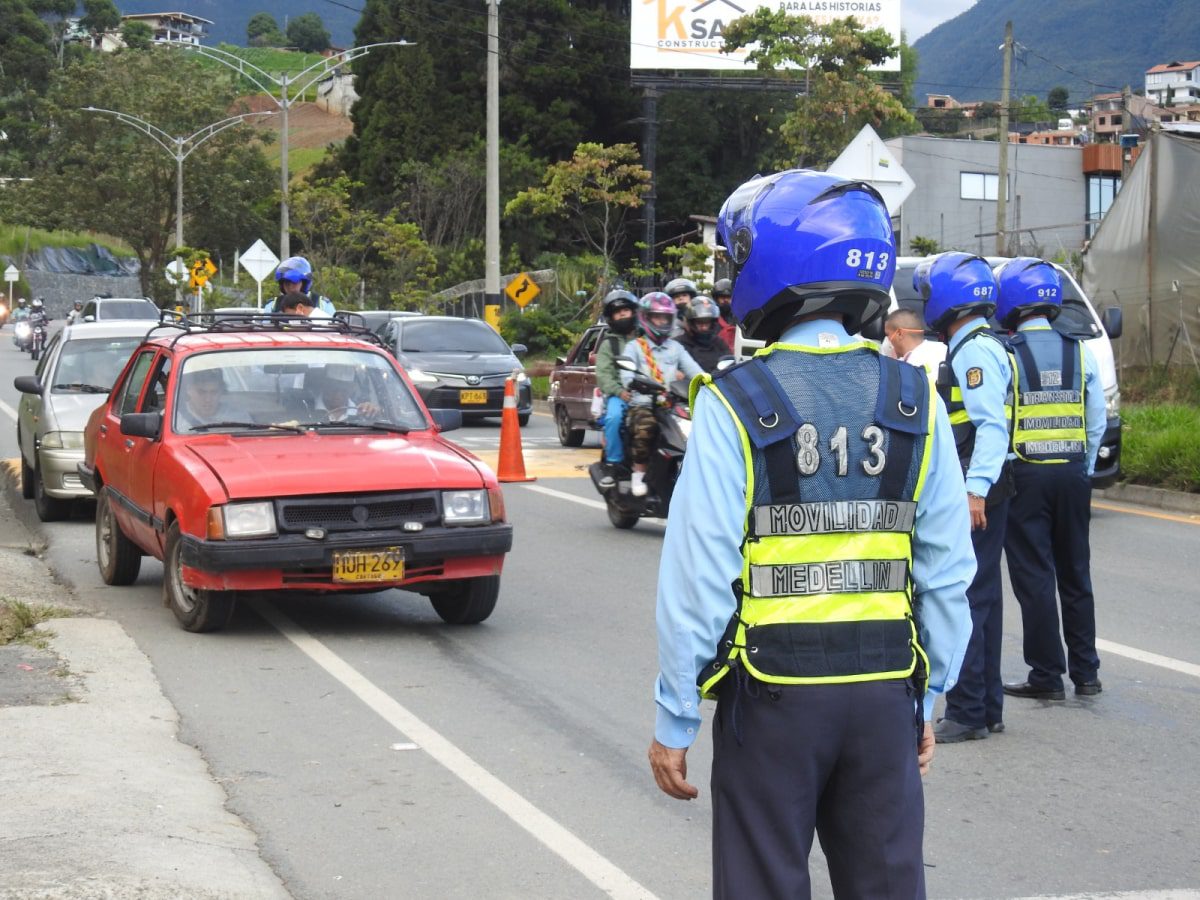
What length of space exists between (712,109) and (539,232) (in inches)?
361

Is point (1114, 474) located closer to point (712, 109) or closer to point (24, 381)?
point (24, 381)

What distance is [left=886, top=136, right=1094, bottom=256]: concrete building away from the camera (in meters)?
60.4

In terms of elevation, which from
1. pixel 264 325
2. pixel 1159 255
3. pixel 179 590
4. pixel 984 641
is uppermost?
pixel 1159 255

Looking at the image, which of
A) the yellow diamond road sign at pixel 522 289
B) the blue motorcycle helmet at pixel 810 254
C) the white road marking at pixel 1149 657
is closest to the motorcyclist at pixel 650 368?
the white road marking at pixel 1149 657

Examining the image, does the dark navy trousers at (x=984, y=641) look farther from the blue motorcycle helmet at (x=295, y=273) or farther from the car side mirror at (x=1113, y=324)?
the car side mirror at (x=1113, y=324)

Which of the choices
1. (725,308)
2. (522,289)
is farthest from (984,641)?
(522,289)

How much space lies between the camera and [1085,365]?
24.7ft

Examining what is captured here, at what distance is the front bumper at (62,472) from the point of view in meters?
13.5

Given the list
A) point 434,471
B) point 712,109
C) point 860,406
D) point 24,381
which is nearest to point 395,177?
point 712,109

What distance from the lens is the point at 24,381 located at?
1370cm

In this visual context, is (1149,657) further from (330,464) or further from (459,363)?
(459,363)

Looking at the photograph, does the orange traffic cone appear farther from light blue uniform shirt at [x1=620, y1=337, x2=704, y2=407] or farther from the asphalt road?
the asphalt road

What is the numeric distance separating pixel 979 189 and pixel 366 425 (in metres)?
55.5

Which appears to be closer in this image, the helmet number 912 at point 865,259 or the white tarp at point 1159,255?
the helmet number 912 at point 865,259
